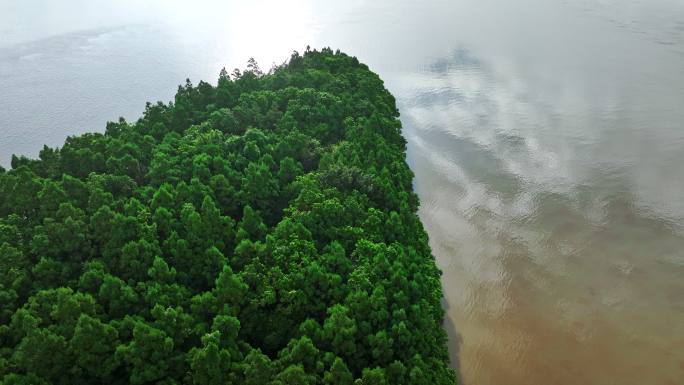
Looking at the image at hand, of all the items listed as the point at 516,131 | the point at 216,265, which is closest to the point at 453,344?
the point at 216,265

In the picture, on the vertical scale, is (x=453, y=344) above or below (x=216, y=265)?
below

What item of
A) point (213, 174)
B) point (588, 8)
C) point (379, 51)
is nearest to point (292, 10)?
point (379, 51)

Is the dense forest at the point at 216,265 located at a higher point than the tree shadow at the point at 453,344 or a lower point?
higher

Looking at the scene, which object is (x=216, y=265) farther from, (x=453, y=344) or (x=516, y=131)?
(x=516, y=131)

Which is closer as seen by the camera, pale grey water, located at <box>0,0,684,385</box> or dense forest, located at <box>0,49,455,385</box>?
dense forest, located at <box>0,49,455,385</box>

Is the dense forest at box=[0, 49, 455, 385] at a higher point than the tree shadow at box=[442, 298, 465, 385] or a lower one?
higher

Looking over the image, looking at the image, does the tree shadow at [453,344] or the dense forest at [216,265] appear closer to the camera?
the dense forest at [216,265]
